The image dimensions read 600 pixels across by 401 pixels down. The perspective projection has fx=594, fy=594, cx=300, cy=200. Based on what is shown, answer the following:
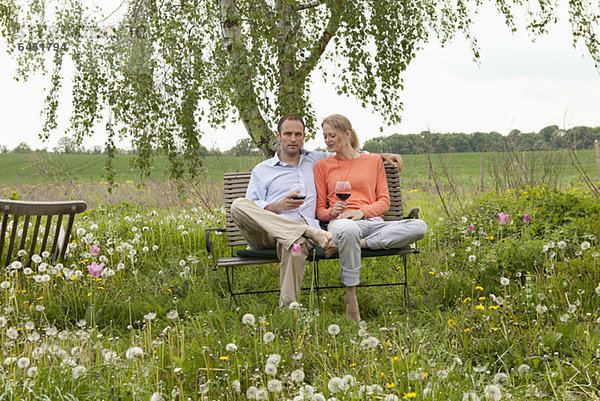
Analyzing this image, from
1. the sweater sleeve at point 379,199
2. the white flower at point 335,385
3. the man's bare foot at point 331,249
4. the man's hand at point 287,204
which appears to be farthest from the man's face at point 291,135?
the white flower at point 335,385

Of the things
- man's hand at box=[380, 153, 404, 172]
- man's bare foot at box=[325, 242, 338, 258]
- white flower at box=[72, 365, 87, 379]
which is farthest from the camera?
man's hand at box=[380, 153, 404, 172]

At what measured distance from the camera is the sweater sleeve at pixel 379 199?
4.18 m

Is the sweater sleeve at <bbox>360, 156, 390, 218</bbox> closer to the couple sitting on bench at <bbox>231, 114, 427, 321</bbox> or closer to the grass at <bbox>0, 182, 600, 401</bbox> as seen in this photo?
the couple sitting on bench at <bbox>231, 114, 427, 321</bbox>

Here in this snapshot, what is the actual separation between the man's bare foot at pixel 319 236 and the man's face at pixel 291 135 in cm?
79

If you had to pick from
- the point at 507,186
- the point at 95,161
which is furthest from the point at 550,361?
the point at 95,161

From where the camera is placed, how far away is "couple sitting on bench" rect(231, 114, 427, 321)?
12.3 feet

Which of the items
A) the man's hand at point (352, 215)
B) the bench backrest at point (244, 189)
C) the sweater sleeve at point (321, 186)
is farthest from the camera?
the bench backrest at point (244, 189)

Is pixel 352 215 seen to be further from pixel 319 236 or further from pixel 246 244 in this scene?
pixel 246 244

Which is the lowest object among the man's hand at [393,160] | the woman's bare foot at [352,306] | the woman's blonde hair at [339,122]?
the woman's bare foot at [352,306]

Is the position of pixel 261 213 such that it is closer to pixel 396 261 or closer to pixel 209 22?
pixel 396 261

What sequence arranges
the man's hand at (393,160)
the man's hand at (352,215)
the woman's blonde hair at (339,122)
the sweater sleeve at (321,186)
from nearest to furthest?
1. the man's hand at (352,215)
2. the woman's blonde hair at (339,122)
3. the sweater sleeve at (321,186)
4. the man's hand at (393,160)

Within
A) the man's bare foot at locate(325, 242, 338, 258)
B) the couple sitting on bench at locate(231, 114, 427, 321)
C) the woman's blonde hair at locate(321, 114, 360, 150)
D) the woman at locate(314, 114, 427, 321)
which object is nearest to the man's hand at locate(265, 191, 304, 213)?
the couple sitting on bench at locate(231, 114, 427, 321)

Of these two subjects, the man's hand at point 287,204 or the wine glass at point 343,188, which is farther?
the man's hand at point 287,204

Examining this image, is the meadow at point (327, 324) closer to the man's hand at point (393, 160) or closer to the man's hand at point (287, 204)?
the man's hand at point (287, 204)
